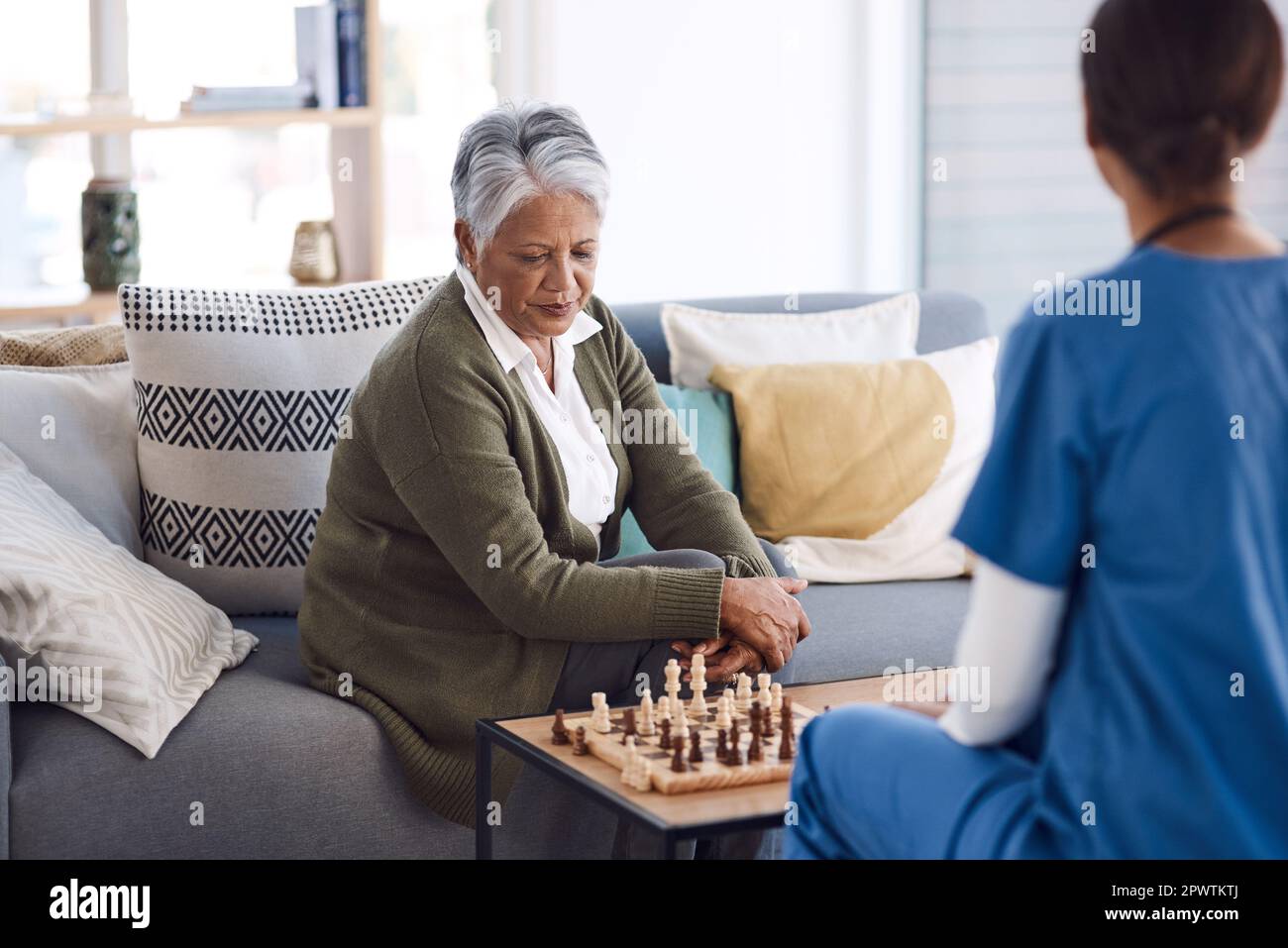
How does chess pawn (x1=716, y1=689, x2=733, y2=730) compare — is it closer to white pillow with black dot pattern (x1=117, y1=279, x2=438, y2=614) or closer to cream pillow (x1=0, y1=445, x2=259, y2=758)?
cream pillow (x1=0, y1=445, x2=259, y2=758)

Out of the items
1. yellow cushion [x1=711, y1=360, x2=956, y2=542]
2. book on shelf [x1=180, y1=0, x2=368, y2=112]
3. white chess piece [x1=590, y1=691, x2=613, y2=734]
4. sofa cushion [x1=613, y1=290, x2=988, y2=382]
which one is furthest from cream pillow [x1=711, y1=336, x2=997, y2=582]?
book on shelf [x1=180, y1=0, x2=368, y2=112]

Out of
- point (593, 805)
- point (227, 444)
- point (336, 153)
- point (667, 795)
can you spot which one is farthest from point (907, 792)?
point (336, 153)

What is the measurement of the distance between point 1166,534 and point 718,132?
3.18 m

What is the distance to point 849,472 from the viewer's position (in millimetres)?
2768

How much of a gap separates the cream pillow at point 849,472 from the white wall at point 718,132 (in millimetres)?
1391

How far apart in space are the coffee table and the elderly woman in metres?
0.15

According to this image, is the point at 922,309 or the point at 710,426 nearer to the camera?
the point at 710,426

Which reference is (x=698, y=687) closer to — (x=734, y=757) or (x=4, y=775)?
(x=734, y=757)

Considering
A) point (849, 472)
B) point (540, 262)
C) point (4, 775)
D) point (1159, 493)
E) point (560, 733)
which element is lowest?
point (4, 775)

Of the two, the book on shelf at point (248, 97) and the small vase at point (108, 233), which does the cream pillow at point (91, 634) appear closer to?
the small vase at point (108, 233)

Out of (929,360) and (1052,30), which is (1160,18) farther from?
(1052,30)

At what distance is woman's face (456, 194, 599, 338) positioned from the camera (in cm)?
203
